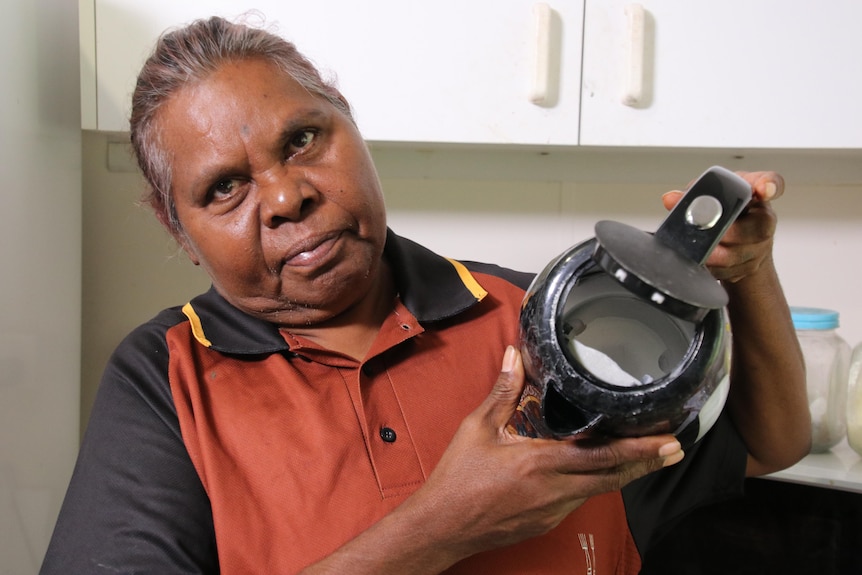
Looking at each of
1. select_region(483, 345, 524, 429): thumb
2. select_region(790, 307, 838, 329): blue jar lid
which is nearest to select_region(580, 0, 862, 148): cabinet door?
select_region(790, 307, 838, 329): blue jar lid

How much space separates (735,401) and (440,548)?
381 mm

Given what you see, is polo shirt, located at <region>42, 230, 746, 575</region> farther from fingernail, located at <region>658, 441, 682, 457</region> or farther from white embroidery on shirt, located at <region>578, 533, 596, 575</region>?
fingernail, located at <region>658, 441, 682, 457</region>

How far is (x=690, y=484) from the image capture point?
905mm

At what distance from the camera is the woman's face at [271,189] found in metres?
0.79

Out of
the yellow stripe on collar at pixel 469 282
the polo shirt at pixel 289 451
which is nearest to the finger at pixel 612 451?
the polo shirt at pixel 289 451

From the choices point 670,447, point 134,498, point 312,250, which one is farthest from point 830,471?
point 134,498

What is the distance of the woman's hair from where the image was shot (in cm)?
82

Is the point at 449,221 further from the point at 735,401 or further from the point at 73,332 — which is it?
the point at 735,401

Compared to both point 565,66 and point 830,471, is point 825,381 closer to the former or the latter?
point 830,471

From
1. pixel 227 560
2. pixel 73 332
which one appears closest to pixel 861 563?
pixel 227 560

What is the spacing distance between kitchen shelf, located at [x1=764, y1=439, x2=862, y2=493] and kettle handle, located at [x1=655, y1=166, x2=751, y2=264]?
2.74ft

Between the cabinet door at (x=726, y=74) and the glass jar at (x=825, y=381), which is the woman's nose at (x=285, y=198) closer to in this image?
the cabinet door at (x=726, y=74)

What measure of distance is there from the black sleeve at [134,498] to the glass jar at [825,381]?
101 centimetres

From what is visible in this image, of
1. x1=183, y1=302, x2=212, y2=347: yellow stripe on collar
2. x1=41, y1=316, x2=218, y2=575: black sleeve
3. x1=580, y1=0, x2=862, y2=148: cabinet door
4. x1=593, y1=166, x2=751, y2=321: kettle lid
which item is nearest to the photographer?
x1=593, y1=166, x2=751, y2=321: kettle lid
